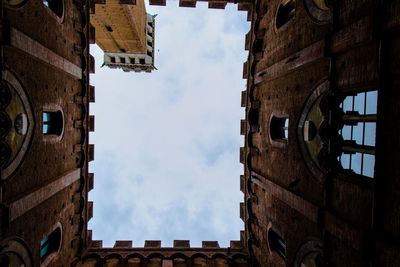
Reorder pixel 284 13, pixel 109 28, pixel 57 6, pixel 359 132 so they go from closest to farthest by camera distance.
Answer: pixel 359 132
pixel 57 6
pixel 284 13
pixel 109 28

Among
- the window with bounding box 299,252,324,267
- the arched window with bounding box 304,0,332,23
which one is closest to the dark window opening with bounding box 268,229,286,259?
the window with bounding box 299,252,324,267

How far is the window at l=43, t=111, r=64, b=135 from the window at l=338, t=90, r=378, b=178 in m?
9.86

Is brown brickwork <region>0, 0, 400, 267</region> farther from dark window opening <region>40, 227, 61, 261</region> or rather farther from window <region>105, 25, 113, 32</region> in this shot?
window <region>105, 25, 113, 32</region>

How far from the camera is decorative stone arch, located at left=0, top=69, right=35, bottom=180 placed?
9.92 m

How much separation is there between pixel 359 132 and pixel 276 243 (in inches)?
297

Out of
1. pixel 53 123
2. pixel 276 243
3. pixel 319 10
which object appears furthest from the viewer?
pixel 276 243

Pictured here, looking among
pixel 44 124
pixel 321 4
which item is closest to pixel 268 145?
pixel 321 4

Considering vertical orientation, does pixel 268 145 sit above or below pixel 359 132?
below

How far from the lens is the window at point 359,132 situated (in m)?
8.80

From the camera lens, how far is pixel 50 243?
14352 mm

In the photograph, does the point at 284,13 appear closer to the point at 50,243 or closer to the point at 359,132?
the point at 359,132

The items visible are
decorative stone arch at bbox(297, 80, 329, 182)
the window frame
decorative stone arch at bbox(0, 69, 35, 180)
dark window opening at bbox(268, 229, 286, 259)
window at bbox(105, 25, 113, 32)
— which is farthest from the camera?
window at bbox(105, 25, 113, 32)

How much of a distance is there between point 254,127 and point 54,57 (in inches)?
373

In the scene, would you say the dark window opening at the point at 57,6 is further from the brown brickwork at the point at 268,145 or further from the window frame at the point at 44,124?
the window frame at the point at 44,124
